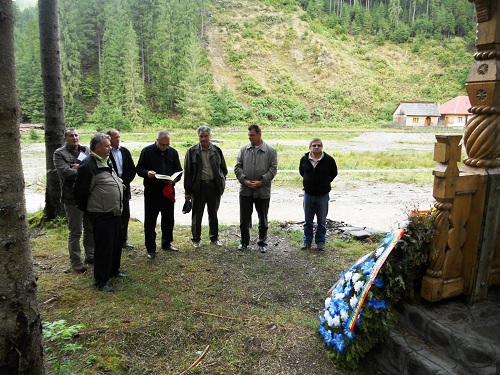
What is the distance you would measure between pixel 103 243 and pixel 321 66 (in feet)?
199

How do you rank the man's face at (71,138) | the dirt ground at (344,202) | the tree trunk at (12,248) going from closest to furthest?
the tree trunk at (12,248)
the man's face at (71,138)
the dirt ground at (344,202)

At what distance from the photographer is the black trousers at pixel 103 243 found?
4.24 metres

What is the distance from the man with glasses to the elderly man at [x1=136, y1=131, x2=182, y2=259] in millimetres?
2116

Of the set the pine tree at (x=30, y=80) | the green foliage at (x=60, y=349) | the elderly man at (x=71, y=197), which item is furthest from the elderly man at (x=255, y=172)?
the pine tree at (x=30, y=80)

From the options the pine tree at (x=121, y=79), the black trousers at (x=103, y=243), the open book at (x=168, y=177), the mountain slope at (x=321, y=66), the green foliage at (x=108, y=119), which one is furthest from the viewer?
the mountain slope at (x=321, y=66)

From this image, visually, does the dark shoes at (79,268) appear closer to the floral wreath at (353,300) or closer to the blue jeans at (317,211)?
the floral wreath at (353,300)

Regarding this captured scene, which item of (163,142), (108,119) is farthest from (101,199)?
(108,119)

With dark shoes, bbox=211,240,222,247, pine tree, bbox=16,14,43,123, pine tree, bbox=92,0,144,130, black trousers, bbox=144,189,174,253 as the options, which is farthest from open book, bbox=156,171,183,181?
pine tree, bbox=16,14,43,123

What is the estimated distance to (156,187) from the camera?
18.2ft

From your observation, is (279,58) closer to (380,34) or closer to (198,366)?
(380,34)

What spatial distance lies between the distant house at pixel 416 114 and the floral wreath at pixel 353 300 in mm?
51095

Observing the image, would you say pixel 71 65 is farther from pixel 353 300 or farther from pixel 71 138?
pixel 353 300

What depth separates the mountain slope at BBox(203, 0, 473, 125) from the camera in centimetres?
5381

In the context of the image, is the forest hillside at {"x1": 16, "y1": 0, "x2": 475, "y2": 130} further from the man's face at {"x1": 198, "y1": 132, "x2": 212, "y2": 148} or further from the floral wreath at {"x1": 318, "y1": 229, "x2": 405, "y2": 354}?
the floral wreath at {"x1": 318, "y1": 229, "x2": 405, "y2": 354}
